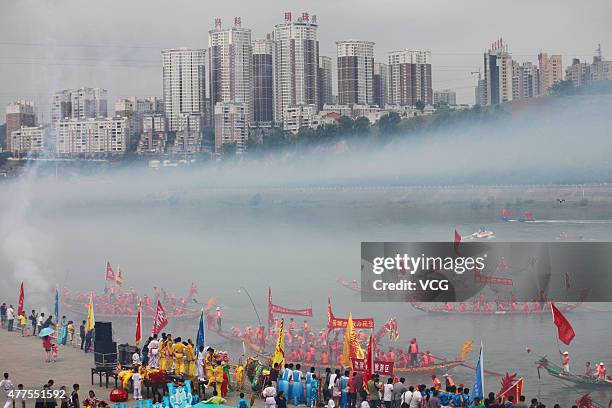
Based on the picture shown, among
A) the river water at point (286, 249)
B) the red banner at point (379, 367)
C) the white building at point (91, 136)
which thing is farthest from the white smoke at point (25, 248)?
the red banner at point (379, 367)

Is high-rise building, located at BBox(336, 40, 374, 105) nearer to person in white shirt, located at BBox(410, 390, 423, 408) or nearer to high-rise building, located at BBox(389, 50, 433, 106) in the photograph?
high-rise building, located at BBox(389, 50, 433, 106)

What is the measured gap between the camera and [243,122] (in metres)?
52.5

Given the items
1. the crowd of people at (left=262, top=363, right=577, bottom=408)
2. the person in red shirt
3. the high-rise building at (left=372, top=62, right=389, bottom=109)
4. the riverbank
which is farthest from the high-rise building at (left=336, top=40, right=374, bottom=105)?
the crowd of people at (left=262, top=363, right=577, bottom=408)

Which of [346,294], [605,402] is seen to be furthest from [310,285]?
[605,402]

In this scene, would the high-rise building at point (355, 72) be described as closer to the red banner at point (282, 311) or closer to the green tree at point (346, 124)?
the green tree at point (346, 124)

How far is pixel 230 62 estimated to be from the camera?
51281 millimetres

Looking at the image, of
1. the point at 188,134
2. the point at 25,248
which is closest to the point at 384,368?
the point at 25,248

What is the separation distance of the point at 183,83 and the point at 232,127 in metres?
3.98

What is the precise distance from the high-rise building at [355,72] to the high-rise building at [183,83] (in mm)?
7129

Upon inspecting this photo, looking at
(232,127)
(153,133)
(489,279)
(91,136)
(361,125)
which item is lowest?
(489,279)

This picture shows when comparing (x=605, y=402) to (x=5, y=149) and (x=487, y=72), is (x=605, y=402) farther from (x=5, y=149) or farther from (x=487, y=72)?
(x=487, y=72)

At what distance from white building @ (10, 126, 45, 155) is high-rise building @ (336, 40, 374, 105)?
56.6ft

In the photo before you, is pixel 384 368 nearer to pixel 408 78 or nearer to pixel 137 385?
pixel 137 385

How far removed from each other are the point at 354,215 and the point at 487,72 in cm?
1038
